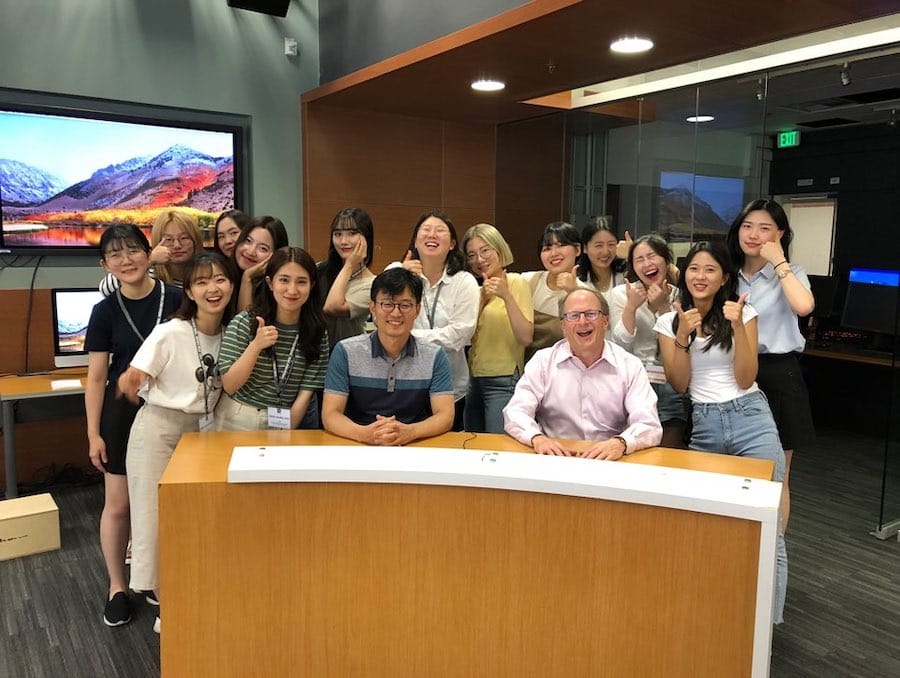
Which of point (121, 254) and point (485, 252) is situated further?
point (485, 252)

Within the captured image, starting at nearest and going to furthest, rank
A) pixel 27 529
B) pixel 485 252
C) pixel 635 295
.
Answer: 1. pixel 635 295
2. pixel 485 252
3. pixel 27 529

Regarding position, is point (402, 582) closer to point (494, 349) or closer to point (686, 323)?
point (686, 323)

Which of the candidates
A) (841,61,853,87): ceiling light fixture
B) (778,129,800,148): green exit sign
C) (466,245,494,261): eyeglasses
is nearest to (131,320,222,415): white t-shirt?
(466,245,494,261): eyeglasses

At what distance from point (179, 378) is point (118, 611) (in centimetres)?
116

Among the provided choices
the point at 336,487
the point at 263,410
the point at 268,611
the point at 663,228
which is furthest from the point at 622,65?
the point at 268,611

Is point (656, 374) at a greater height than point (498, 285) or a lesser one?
lesser

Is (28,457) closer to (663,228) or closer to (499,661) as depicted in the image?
(499,661)

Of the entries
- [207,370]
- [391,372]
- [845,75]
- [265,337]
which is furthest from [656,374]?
[845,75]

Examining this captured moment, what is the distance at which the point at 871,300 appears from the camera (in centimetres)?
529

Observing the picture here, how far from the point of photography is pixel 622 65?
385cm

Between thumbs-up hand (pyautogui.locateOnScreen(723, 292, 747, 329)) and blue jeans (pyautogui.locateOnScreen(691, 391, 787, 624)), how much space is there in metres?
0.27

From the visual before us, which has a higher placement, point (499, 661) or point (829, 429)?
point (499, 661)

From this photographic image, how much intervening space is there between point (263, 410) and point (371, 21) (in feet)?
9.68

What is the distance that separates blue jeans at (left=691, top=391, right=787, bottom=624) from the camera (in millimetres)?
2434
